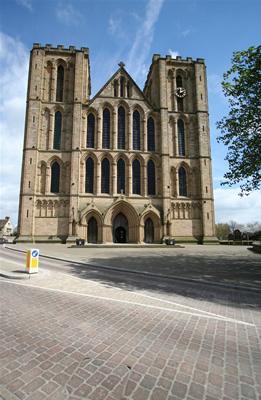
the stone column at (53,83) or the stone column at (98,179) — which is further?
the stone column at (53,83)

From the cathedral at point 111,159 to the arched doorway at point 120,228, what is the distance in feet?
0.43

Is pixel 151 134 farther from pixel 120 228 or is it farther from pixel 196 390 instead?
pixel 196 390

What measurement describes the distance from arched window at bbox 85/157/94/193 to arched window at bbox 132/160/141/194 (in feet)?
17.6

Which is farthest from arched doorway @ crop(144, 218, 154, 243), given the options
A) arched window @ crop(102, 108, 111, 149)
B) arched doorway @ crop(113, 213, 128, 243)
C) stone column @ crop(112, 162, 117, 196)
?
arched window @ crop(102, 108, 111, 149)

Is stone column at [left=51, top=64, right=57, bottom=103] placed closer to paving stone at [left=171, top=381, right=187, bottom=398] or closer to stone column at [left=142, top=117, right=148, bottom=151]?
stone column at [left=142, top=117, right=148, bottom=151]

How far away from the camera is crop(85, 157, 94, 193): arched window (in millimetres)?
28688

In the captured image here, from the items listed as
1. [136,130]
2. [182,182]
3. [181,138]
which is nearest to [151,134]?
[136,130]

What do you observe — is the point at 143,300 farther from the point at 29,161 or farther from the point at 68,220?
the point at 29,161

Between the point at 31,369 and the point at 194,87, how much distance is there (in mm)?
37592

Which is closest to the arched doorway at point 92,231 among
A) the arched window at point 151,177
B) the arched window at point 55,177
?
the arched window at point 55,177

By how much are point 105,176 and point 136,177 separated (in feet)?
13.5

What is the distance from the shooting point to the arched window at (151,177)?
29.9 m

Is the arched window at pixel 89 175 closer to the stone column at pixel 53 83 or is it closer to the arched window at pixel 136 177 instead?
the arched window at pixel 136 177

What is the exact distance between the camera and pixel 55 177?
2855 cm
